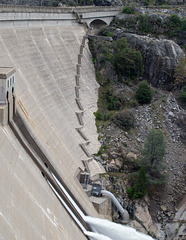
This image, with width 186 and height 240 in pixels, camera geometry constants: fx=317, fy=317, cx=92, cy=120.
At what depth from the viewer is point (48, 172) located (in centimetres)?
1906

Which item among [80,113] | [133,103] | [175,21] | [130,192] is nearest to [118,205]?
[130,192]

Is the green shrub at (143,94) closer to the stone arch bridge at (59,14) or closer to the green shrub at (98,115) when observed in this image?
the green shrub at (98,115)

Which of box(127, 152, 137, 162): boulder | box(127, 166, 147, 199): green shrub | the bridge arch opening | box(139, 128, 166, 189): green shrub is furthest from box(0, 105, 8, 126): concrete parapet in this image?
the bridge arch opening

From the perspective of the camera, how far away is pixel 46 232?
15086 millimetres

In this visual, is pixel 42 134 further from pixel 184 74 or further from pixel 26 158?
pixel 184 74

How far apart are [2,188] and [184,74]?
86.6 feet

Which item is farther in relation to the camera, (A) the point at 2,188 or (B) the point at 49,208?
(B) the point at 49,208

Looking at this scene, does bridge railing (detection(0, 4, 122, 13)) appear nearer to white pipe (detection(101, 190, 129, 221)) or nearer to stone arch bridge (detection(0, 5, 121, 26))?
stone arch bridge (detection(0, 5, 121, 26))

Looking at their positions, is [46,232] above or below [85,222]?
above

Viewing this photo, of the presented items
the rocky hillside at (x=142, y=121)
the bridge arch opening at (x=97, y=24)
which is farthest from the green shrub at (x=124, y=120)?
the bridge arch opening at (x=97, y=24)

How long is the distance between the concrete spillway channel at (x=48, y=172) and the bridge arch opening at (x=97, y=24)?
25.8 meters

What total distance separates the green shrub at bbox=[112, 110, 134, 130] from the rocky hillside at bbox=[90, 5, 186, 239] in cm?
12

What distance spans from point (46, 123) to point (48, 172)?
4.29 metres

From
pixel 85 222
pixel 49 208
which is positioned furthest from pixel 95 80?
pixel 49 208
